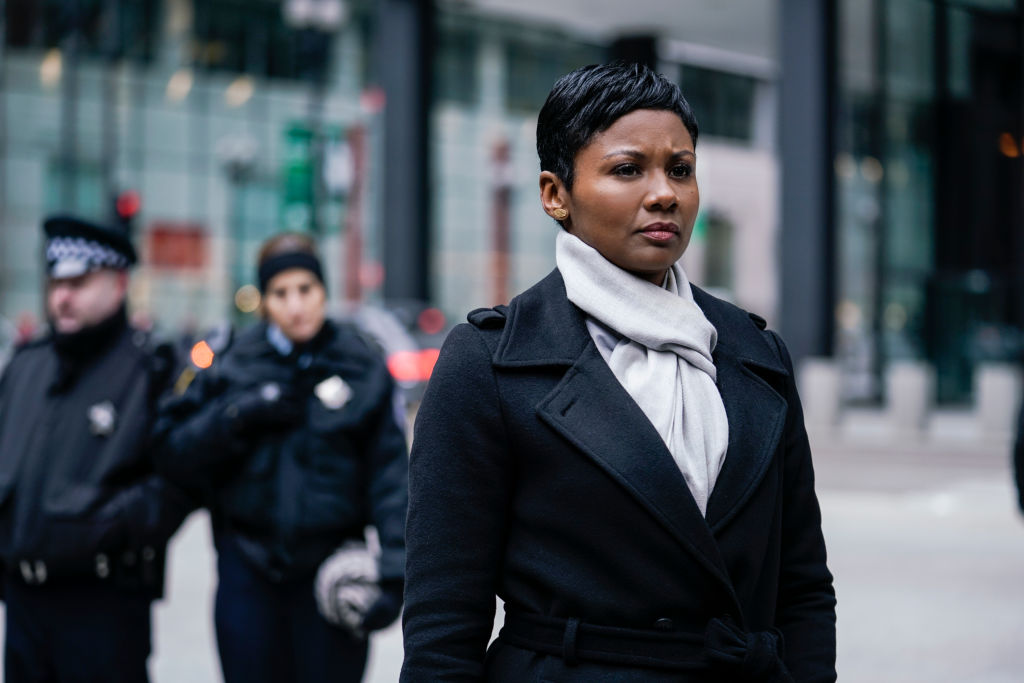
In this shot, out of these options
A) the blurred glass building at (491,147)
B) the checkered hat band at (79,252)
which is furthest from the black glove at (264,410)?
the blurred glass building at (491,147)

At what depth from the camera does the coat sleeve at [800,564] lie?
2385 mm

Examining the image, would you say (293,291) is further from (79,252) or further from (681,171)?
(681,171)

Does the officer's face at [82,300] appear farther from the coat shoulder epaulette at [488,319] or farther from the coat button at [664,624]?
the coat button at [664,624]

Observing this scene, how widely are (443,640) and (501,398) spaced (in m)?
0.41

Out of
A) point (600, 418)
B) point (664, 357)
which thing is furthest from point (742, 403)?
point (600, 418)

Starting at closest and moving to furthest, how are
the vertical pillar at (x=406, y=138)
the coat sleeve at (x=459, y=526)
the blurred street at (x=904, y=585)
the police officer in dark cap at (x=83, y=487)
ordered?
the coat sleeve at (x=459, y=526), the police officer in dark cap at (x=83, y=487), the blurred street at (x=904, y=585), the vertical pillar at (x=406, y=138)

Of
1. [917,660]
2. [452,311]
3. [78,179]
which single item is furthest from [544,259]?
[917,660]

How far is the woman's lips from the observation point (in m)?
2.21

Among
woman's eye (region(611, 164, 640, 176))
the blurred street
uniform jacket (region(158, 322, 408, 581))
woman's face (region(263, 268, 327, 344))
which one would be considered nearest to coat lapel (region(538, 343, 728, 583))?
woman's eye (region(611, 164, 640, 176))

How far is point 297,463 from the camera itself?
14.8 feet

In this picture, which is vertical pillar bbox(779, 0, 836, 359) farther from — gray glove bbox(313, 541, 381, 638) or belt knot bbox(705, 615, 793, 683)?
belt knot bbox(705, 615, 793, 683)

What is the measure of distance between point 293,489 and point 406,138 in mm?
24152

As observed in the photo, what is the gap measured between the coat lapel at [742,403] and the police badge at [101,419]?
2670 millimetres

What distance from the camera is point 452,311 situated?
48906 millimetres
